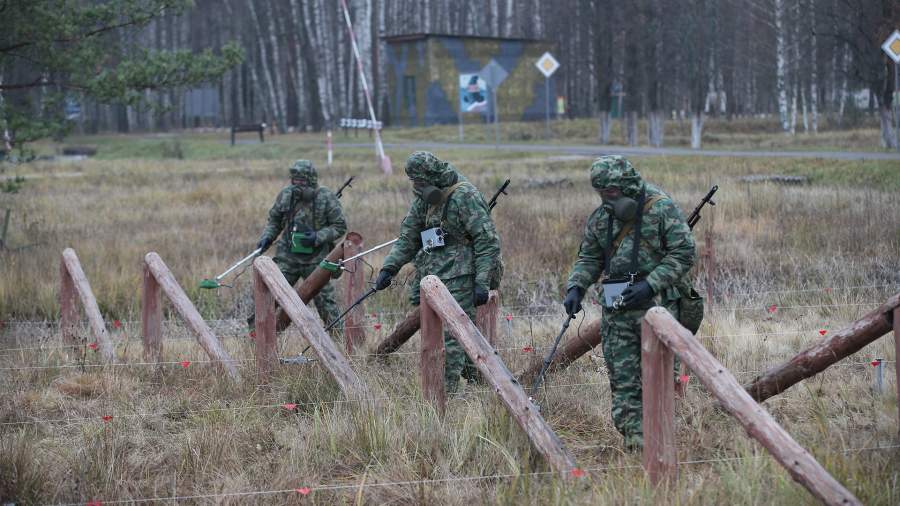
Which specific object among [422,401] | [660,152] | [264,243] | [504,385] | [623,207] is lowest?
[422,401]

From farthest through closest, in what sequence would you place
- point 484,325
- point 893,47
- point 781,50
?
point 781,50 < point 893,47 < point 484,325

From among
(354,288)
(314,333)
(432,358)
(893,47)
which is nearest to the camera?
(432,358)

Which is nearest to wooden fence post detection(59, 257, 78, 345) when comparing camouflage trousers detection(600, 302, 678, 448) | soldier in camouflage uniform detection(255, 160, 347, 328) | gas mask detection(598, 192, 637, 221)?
soldier in camouflage uniform detection(255, 160, 347, 328)

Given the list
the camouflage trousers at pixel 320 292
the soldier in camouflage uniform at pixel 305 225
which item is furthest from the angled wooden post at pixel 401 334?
the soldier in camouflage uniform at pixel 305 225

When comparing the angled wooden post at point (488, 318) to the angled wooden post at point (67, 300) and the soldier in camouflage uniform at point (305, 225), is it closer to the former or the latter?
the soldier in camouflage uniform at point (305, 225)

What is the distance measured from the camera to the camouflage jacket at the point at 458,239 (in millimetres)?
7301

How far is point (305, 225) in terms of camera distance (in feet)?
32.8

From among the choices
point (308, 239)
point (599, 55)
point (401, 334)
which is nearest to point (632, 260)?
point (401, 334)

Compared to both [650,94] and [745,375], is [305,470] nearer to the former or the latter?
[745,375]

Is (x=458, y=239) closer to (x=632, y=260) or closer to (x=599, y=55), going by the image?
(x=632, y=260)

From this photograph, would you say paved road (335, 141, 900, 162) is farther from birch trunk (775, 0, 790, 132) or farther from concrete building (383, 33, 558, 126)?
concrete building (383, 33, 558, 126)

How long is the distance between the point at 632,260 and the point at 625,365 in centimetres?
53

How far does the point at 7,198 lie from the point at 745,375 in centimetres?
1719

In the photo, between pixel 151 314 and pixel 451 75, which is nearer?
pixel 151 314
